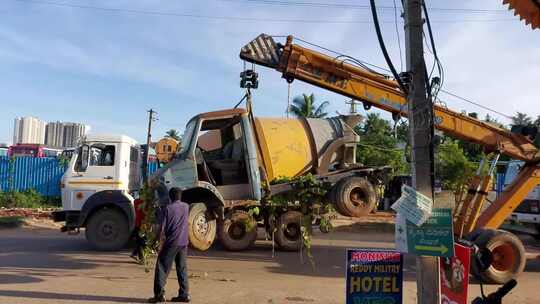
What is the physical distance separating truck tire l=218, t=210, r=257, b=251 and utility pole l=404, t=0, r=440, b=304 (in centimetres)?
649

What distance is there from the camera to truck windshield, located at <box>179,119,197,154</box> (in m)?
11.0

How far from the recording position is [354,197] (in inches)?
425

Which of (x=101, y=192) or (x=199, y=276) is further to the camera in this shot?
(x=101, y=192)

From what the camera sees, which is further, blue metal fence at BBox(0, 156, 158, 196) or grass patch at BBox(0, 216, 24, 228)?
blue metal fence at BBox(0, 156, 158, 196)

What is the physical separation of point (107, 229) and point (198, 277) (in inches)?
145

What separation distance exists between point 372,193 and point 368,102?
1963 mm

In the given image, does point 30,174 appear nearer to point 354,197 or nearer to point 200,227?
point 200,227

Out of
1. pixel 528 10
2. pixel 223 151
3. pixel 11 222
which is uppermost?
pixel 528 10

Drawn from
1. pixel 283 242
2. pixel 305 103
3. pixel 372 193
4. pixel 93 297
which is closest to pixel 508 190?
pixel 372 193

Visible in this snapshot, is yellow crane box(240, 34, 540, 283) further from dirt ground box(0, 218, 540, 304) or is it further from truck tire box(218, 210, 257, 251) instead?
truck tire box(218, 210, 257, 251)

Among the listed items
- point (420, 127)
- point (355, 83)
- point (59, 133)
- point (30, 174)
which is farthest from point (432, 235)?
point (59, 133)

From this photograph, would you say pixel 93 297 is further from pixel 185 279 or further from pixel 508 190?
pixel 508 190

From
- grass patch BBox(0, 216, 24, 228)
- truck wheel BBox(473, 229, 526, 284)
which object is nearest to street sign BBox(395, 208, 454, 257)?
truck wheel BBox(473, 229, 526, 284)

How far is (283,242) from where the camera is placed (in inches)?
468
